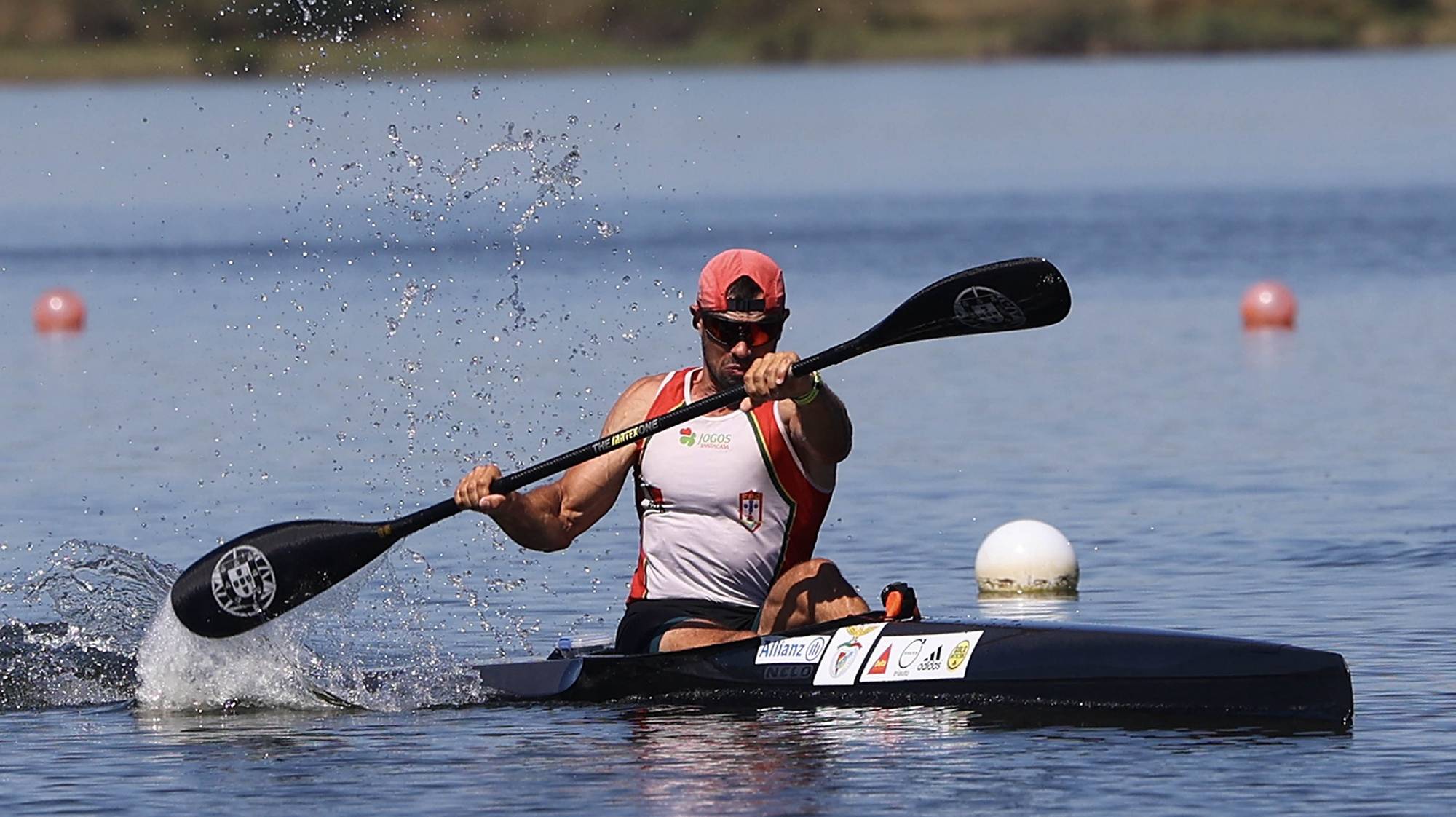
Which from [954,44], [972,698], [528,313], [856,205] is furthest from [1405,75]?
[972,698]

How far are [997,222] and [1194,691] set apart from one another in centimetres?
3153

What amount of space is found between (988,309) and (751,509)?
1295mm

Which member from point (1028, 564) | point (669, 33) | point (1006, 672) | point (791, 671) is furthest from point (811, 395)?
point (669, 33)

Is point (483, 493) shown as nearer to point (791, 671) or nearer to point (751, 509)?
point (751, 509)

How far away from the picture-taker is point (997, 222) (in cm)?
4084

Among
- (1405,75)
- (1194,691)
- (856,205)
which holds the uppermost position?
(1405,75)

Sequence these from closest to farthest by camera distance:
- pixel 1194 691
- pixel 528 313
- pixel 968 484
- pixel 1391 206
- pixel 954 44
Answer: pixel 1194 691 → pixel 968 484 → pixel 528 313 → pixel 1391 206 → pixel 954 44

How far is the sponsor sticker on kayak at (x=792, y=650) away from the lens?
33.0 feet

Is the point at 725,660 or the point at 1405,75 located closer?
the point at 725,660

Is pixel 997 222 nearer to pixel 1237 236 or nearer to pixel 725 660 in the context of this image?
pixel 1237 236

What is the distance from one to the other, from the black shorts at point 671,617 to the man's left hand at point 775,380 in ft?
3.37

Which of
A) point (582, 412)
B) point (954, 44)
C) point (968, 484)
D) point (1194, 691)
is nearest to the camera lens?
point (1194, 691)

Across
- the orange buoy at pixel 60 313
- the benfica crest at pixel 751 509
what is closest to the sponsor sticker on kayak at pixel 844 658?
the benfica crest at pixel 751 509

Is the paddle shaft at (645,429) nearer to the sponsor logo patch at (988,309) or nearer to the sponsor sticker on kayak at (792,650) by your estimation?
the sponsor logo patch at (988,309)
